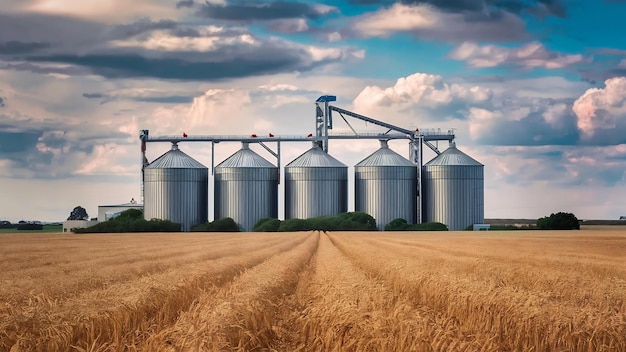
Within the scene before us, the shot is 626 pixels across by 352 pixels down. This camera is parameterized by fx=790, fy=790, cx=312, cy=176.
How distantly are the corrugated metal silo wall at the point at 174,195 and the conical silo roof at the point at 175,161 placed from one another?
61 centimetres

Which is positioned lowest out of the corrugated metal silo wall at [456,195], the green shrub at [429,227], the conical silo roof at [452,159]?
the green shrub at [429,227]

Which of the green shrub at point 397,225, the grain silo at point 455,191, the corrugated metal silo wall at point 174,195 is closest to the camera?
the green shrub at point 397,225

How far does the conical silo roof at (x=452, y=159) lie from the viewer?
370ft

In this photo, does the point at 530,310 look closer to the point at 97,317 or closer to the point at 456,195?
the point at 97,317

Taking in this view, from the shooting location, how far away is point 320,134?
381 ft

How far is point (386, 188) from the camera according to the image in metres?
112

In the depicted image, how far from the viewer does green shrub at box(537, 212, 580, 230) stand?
11819cm

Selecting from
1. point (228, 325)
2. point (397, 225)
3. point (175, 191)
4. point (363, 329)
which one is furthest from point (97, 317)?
point (175, 191)

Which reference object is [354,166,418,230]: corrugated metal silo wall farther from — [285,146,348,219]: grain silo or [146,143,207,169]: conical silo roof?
[146,143,207,169]: conical silo roof

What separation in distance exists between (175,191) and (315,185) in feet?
65.6

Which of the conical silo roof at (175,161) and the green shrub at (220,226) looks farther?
the conical silo roof at (175,161)

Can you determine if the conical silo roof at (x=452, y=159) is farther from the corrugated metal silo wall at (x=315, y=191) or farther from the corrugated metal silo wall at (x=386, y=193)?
the corrugated metal silo wall at (x=315, y=191)

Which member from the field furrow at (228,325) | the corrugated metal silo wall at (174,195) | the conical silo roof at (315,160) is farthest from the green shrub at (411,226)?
the field furrow at (228,325)

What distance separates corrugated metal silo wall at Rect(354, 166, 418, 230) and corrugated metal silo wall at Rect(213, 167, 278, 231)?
13.7 m
